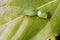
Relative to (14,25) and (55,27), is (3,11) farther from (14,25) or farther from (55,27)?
(55,27)

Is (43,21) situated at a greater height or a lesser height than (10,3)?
lesser

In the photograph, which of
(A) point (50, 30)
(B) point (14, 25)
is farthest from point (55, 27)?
(B) point (14, 25)

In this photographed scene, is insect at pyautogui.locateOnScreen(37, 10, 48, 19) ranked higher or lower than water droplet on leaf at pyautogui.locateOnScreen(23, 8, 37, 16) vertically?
lower

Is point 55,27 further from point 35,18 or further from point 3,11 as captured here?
point 3,11

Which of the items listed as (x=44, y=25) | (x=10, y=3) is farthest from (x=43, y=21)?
(x=10, y=3)

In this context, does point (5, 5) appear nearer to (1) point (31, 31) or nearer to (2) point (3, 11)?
(2) point (3, 11)

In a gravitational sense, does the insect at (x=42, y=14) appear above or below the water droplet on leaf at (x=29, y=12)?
below

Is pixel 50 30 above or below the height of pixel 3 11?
below
